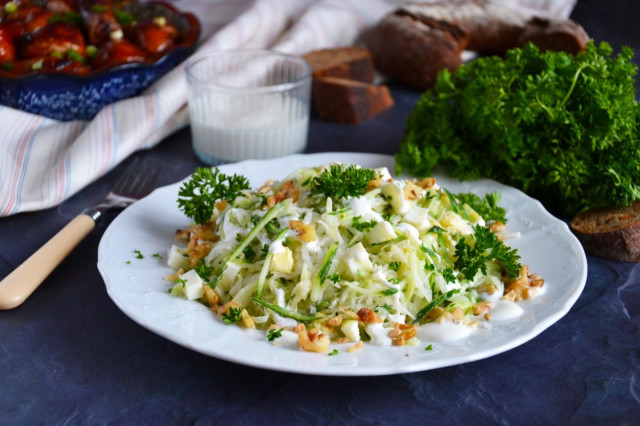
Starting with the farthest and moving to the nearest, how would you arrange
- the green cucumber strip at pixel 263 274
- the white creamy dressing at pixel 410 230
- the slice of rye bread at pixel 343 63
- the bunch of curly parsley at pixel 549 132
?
the slice of rye bread at pixel 343 63, the bunch of curly parsley at pixel 549 132, the white creamy dressing at pixel 410 230, the green cucumber strip at pixel 263 274

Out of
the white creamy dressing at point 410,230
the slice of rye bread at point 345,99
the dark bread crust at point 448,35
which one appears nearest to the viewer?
the white creamy dressing at point 410,230

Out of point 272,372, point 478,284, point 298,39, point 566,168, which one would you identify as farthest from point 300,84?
point 272,372

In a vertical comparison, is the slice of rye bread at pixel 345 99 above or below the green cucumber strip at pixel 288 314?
below

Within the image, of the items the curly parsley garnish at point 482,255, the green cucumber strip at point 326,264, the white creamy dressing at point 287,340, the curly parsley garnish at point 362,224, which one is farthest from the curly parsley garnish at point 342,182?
the white creamy dressing at point 287,340

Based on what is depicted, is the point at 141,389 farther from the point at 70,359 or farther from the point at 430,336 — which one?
the point at 430,336

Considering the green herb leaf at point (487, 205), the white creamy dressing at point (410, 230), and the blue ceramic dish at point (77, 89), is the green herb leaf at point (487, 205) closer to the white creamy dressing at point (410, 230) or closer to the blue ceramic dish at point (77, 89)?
the white creamy dressing at point (410, 230)

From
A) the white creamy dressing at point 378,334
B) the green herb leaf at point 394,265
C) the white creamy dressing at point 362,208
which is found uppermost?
Answer: the white creamy dressing at point 362,208

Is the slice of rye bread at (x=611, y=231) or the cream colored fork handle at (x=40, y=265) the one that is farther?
the slice of rye bread at (x=611, y=231)
